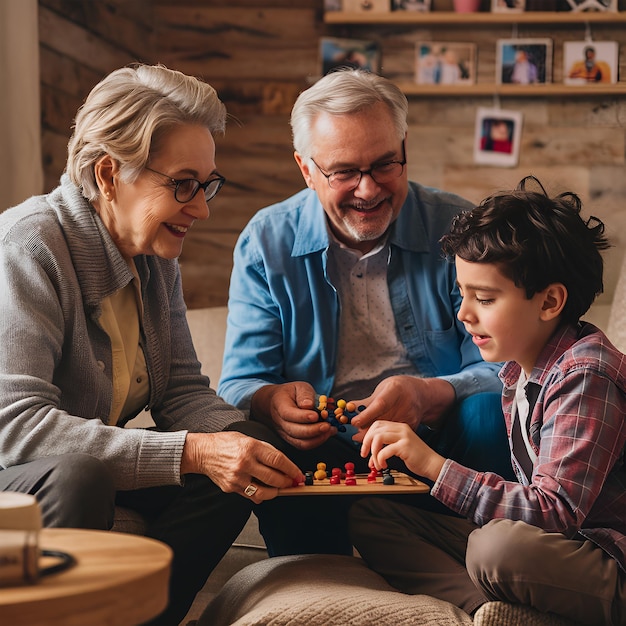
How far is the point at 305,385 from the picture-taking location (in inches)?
83.2

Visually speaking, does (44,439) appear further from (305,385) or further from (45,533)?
(305,385)

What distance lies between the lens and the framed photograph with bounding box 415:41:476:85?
4.58m

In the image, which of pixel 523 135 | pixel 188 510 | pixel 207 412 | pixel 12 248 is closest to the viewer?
pixel 12 248

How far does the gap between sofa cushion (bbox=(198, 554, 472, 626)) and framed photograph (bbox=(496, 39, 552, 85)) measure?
3207mm

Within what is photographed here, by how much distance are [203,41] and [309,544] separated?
3299mm

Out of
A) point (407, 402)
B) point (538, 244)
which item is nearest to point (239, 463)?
point (407, 402)

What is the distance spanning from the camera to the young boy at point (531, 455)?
1.58m

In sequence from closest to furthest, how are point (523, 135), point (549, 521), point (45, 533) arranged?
point (45, 533)
point (549, 521)
point (523, 135)

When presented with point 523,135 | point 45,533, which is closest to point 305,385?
point 45,533

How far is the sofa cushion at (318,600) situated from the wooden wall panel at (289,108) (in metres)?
2.95

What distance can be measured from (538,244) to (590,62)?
10.2 feet

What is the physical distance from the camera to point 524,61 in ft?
15.0

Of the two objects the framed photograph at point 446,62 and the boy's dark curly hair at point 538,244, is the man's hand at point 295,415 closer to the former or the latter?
the boy's dark curly hair at point 538,244

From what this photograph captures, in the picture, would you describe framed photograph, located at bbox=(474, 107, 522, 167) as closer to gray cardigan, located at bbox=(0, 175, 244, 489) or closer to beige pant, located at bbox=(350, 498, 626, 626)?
gray cardigan, located at bbox=(0, 175, 244, 489)
